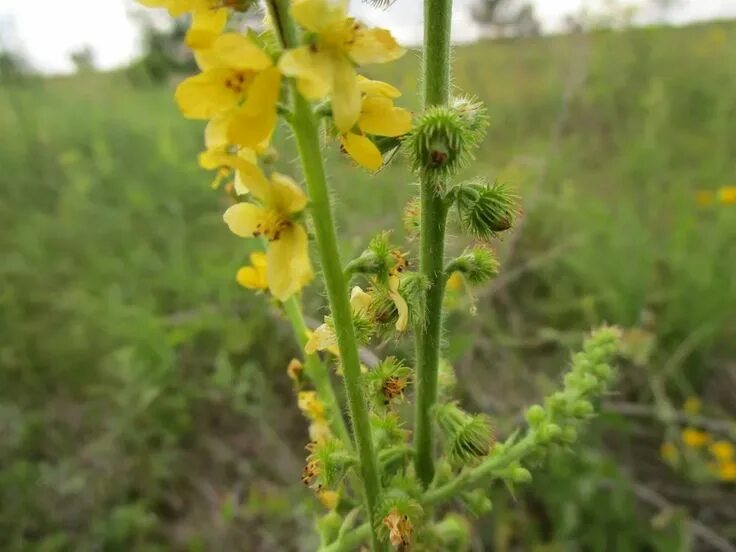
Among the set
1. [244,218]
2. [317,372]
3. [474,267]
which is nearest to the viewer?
[244,218]

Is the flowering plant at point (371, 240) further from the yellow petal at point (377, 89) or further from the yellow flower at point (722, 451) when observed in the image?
the yellow flower at point (722, 451)

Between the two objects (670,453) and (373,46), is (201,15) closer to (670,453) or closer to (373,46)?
(373,46)

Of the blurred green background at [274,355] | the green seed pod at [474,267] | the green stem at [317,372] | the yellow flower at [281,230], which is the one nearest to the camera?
the yellow flower at [281,230]

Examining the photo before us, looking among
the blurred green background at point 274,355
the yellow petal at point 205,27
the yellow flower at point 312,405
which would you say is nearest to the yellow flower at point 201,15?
the yellow petal at point 205,27

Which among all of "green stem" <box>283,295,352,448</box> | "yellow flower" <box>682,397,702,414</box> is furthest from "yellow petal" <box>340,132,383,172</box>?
"yellow flower" <box>682,397,702,414</box>

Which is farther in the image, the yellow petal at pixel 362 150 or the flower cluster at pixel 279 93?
the yellow petal at pixel 362 150

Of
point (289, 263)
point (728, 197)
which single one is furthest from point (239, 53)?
point (728, 197)

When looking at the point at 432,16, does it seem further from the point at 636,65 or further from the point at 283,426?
the point at 636,65
